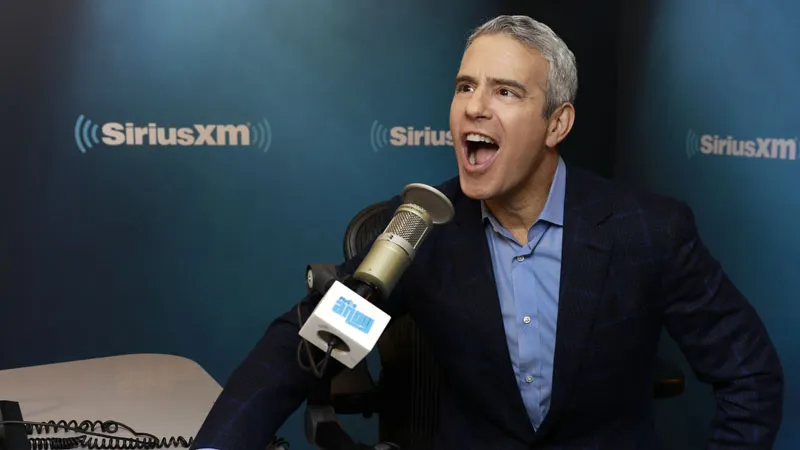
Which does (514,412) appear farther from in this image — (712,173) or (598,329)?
(712,173)

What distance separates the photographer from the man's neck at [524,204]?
1.88 meters

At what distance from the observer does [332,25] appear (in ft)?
11.4

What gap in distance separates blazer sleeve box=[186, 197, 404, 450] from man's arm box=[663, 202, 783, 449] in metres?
0.73

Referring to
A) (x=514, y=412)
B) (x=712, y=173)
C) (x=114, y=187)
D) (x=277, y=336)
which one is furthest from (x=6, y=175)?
(x=712, y=173)

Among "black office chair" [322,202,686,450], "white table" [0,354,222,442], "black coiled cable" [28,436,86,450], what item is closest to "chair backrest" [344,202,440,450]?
→ "black office chair" [322,202,686,450]

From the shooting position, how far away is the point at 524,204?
188 centimetres

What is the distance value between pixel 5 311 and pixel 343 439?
2.00 meters

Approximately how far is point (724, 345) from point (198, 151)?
2.20 m

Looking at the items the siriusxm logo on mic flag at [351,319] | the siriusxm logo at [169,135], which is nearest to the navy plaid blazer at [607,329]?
the siriusxm logo on mic flag at [351,319]

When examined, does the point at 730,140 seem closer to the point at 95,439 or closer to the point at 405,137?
the point at 405,137

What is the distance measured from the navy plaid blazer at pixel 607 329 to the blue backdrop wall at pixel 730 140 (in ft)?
3.28

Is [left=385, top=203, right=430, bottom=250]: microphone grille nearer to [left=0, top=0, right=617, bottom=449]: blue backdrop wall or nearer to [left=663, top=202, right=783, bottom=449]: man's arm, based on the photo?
[left=663, top=202, right=783, bottom=449]: man's arm

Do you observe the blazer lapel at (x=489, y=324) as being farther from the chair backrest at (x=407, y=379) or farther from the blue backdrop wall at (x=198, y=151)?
the blue backdrop wall at (x=198, y=151)

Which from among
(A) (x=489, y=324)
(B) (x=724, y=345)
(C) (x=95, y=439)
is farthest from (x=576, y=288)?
(C) (x=95, y=439)
